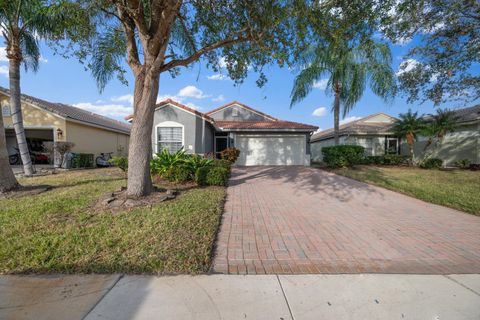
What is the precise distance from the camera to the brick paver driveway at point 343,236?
3.00 m

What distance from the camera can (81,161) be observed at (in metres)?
13.0

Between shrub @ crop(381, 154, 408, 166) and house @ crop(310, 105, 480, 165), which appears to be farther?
shrub @ crop(381, 154, 408, 166)

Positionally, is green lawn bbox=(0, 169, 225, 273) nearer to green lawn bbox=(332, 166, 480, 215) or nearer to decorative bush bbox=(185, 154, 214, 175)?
decorative bush bbox=(185, 154, 214, 175)

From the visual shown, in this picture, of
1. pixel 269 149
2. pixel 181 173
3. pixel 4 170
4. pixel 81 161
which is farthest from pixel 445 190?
pixel 81 161

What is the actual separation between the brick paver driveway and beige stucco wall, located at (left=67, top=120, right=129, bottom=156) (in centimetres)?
1232

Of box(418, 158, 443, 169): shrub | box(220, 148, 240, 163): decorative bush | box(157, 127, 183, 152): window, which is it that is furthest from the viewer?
box(220, 148, 240, 163): decorative bush

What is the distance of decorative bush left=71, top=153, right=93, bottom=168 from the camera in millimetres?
12656

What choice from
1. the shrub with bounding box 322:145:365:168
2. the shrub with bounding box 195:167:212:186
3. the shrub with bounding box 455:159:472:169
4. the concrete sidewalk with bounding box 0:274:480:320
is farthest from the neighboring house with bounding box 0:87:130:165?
the shrub with bounding box 455:159:472:169

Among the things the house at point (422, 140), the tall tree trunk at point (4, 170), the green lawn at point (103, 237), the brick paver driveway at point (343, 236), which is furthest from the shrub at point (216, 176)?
the house at point (422, 140)

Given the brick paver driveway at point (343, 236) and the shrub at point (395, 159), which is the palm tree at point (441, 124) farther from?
the brick paver driveway at point (343, 236)

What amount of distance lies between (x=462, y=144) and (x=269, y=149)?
12.5 metres

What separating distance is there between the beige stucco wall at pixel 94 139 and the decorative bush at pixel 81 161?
993 millimetres

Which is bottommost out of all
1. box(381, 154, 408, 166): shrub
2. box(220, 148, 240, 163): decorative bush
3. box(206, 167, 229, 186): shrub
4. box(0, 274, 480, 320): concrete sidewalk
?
box(0, 274, 480, 320): concrete sidewalk

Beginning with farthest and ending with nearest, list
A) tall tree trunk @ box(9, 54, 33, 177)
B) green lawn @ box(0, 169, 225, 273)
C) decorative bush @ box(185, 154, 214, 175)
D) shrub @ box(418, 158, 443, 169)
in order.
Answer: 1. shrub @ box(418, 158, 443, 169)
2. tall tree trunk @ box(9, 54, 33, 177)
3. decorative bush @ box(185, 154, 214, 175)
4. green lawn @ box(0, 169, 225, 273)
